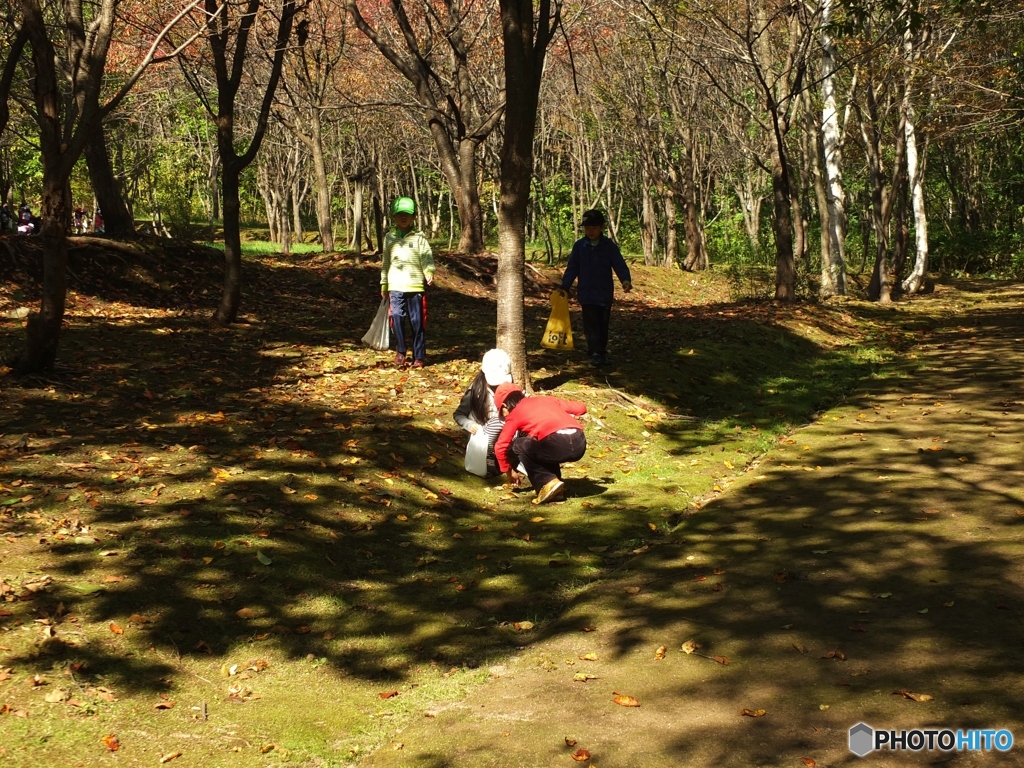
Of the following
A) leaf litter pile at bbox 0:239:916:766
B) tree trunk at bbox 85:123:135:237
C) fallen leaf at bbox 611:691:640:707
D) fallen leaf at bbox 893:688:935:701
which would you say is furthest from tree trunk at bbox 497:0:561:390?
tree trunk at bbox 85:123:135:237

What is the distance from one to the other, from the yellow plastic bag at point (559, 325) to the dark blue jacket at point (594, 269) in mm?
189

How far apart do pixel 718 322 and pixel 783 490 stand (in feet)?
30.6

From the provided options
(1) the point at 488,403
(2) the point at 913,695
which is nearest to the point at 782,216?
(1) the point at 488,403

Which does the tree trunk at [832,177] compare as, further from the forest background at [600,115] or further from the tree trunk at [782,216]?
the tree trunk at [782,216]

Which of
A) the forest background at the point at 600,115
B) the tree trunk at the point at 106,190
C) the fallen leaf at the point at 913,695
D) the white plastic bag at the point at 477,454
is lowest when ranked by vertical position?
the fallen leaf at the point at 913,695

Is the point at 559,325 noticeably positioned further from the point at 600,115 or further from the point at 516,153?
the point at 600,115

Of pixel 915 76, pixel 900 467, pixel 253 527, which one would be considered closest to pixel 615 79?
pixel 915 76

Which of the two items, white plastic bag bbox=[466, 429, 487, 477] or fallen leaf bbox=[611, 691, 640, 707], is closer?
fallen leaf bbox=[611, 691, 640, 707]

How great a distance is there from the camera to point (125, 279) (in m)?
16.4

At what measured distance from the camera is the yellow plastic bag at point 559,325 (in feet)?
42.2

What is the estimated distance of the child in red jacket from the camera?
808 cm

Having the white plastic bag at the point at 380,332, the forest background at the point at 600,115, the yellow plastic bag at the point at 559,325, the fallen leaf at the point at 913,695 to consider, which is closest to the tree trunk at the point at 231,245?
the forest background at the point at 600,115

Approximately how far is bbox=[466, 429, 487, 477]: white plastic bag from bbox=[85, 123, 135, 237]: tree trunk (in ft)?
37.7

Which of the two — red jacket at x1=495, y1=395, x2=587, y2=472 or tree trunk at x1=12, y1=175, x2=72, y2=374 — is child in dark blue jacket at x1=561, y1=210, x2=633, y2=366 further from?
tree trunk at x1=12, y1=175, x2=72, y2=374
